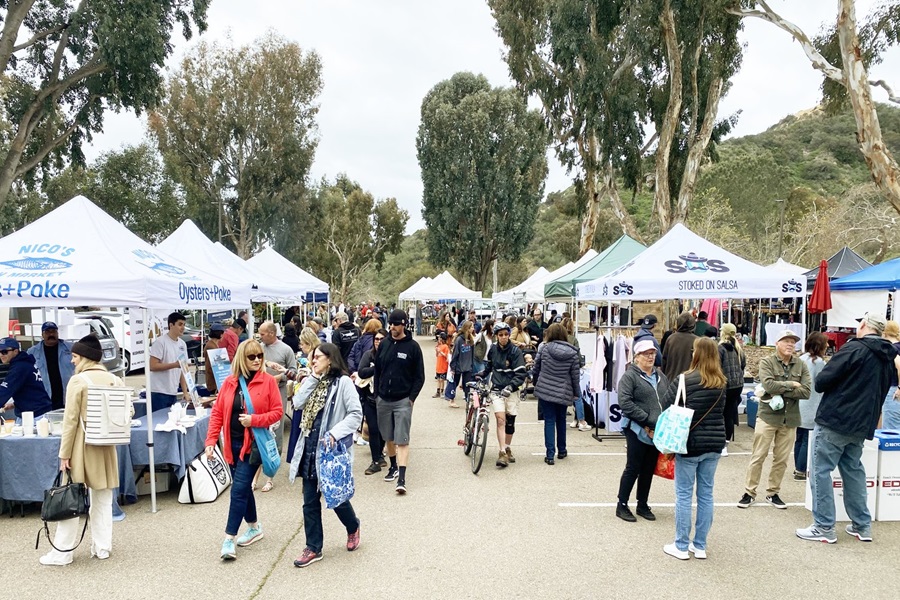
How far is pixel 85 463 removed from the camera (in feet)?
13.9

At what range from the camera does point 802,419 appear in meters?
5.75

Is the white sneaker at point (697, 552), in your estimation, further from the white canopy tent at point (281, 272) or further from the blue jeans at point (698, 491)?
the white canopy tent at point (281, 272)

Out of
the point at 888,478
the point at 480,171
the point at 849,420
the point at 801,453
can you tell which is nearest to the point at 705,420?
the point at 849,420

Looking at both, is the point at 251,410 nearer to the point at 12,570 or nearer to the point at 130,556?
the point at 130,556

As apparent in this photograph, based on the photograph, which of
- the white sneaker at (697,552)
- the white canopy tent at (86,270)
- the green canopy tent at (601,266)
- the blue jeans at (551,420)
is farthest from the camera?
the green canopy tent at (601,266)

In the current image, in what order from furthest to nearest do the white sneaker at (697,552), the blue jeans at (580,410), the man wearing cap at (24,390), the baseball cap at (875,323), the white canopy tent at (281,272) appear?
the white canopy tent at (281,272)
the blue jeans at (580,410)
the man wearing cap at (24,390)
the baseball cap at (875,323)
the white sneaker at (697,552)

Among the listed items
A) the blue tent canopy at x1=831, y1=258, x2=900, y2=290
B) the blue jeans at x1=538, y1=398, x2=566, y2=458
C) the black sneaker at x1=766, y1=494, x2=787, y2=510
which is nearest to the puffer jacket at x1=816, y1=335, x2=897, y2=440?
the black sneaker at x1=766, y1=494, x2=787, y2=510

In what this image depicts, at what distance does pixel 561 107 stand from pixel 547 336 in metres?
17.4

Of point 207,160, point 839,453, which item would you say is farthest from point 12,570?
point 207,160

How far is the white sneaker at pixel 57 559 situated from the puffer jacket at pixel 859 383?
5704mm

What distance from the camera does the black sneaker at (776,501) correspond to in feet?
17.9

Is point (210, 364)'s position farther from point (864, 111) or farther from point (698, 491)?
point (864, 111)

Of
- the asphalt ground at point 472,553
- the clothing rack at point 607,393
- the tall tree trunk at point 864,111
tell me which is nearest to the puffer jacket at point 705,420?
the asphalt ground at point 472,553

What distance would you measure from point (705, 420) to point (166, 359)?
18.7 ft
